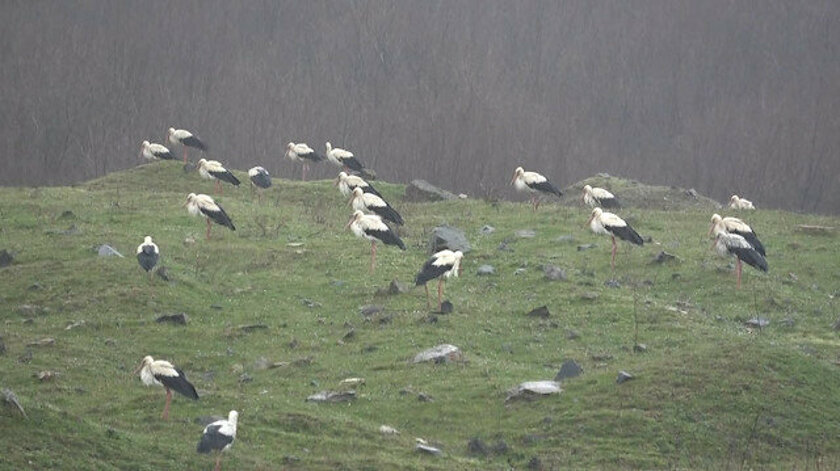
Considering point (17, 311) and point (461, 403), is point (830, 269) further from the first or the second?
point (17, 311)

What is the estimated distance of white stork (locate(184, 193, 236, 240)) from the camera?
3681cm

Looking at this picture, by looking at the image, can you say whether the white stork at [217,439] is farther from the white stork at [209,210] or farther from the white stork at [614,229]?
the white stork at [209,210]

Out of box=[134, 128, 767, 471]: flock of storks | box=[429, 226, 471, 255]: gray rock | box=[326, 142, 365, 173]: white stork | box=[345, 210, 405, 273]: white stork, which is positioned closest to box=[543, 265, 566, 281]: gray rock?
box=[134, 128, 767, 471]: flock of storks

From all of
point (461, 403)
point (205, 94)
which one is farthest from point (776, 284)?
point (205, 94)

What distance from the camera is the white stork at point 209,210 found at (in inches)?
1449

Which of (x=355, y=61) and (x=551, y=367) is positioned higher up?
(x=551, y=367)

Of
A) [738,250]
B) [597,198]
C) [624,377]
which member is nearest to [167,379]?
[624,377]

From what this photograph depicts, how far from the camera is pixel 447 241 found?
35.8 meters

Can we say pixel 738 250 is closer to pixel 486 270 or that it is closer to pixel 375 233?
pixel 486 270

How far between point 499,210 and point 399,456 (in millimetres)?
23003

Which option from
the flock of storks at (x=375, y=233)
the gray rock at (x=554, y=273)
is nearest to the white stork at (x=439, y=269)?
the flock of storks at (x=375, y=233)

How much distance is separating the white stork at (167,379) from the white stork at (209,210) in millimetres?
13730

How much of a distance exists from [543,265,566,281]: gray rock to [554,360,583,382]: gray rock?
795 centimetres

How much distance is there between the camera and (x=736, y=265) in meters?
34.8
